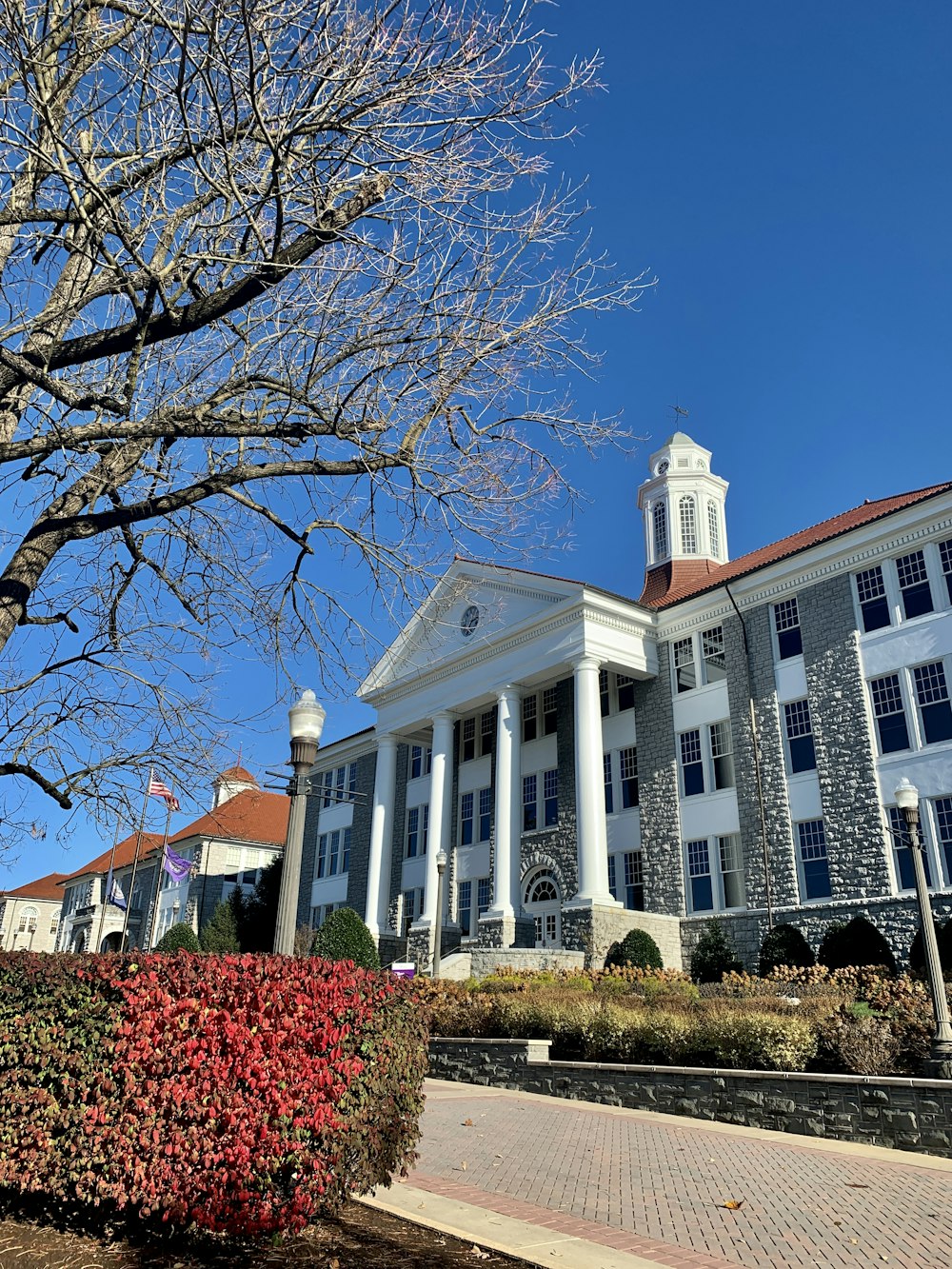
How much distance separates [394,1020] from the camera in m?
6.45

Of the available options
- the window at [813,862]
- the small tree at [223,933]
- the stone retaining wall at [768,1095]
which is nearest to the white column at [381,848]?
the small tree at [223,933]

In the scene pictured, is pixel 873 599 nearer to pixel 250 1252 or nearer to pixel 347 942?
pixel 347 942

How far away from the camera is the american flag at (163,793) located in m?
10.2

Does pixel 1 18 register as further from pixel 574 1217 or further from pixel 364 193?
pixel 574 1217

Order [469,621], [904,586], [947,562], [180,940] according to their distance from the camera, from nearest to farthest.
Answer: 1. [947,562]
2. [904,586]
3. [469,621]
4. [180,940]

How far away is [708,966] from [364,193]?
21.1 m

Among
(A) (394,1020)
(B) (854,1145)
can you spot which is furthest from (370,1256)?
(B) (854,1145)

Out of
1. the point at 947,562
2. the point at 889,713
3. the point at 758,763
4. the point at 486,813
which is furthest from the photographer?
the point at 486,813

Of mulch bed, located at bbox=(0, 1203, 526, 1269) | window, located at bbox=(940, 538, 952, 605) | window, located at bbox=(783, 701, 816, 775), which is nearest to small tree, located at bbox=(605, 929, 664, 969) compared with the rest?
window, located at bbox=(783, 701, 816, 775)

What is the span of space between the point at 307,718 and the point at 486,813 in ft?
84.1

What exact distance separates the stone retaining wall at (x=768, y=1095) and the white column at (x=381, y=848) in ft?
67.4

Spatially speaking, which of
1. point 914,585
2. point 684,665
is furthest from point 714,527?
point 914,585

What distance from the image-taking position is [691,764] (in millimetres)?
27438

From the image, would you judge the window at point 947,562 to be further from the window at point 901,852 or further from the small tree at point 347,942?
the small tree at point 347,942
